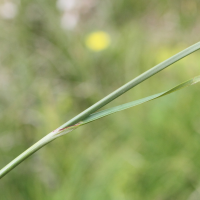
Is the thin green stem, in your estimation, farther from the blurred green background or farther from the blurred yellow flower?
the blurred yellow flower

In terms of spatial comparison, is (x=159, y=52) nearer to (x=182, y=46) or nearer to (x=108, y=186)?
(x=182, y=46)

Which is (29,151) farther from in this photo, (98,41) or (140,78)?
(98,41)

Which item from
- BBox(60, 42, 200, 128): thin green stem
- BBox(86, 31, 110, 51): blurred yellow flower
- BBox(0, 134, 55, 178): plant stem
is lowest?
BBox(0, 134, 55, 178): plant stem

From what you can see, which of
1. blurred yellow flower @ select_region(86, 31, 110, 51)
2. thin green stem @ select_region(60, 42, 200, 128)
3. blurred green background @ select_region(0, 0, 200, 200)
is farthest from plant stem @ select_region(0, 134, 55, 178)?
blurred yellow flower @ select_region(86, 31, 110, 51)

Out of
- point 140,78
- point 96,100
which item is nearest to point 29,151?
point 140,78

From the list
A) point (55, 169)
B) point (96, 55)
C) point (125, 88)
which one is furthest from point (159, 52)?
point (125, 88)

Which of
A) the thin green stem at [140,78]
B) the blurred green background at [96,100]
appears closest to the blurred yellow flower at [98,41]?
the blurred green background at [96,100]
